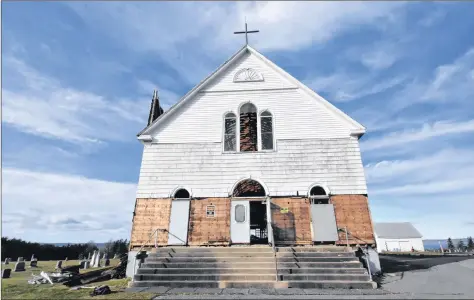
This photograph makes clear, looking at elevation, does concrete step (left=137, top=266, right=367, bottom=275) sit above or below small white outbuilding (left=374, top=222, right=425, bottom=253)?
below

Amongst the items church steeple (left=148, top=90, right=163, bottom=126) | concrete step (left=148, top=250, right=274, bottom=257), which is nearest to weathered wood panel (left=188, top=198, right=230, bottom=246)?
Answer: concrete step (left=148, top=250, right=274, bottom=257)

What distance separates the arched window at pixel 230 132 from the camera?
1388 cm

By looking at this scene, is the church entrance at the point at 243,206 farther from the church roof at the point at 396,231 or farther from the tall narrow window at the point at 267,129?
the church roof at the point at 396,231

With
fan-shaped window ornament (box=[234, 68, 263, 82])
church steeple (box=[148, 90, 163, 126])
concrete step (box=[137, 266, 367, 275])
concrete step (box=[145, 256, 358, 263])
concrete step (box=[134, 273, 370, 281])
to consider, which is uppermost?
fan-shaped window ornament (box=[234, 68, 263, 82])

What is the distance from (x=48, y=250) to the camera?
99.5 ft

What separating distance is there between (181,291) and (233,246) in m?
3.69

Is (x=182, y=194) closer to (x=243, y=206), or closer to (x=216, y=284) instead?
(x=243, y=206)

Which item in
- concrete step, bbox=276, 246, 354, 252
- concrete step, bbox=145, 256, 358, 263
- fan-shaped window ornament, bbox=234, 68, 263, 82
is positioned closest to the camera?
concrete step, bbox=145, 256, 358, 263

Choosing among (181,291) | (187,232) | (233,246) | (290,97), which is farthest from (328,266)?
(290,97)

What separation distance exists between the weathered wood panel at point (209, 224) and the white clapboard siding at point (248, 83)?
243 inches

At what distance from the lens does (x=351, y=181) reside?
12648 mm

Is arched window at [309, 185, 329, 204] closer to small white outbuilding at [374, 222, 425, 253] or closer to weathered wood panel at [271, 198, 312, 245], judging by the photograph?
weathered wood panel at [271, 198, 312, 245]

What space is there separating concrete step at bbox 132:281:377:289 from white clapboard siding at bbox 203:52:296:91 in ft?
31.5

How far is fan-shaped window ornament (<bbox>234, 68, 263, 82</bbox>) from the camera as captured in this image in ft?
48.9
